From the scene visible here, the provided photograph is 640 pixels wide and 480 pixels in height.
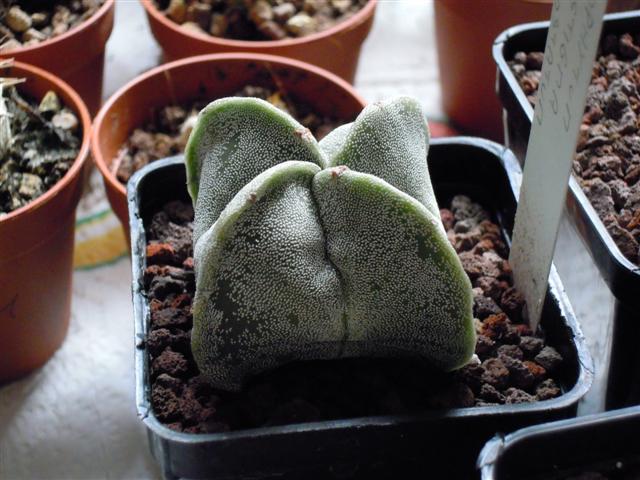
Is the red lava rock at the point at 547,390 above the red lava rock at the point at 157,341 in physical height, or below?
below

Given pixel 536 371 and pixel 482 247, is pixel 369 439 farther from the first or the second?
pixel 482 247

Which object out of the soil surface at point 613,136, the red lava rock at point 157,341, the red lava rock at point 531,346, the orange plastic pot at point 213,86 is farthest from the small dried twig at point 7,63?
the red lava rock at point 531,346

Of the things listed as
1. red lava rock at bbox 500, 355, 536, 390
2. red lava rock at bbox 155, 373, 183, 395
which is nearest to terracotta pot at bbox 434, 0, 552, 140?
red lava rock at bbox 500, 355, 536, 390

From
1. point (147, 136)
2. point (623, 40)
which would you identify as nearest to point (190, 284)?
point (147, 136)

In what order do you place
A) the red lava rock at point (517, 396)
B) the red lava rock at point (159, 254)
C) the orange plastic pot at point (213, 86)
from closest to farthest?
1. the red lava rock at point (517, 396)
2. the red lava rock at point (159, 254)
3. the orange plastic pot at point (213, 86)

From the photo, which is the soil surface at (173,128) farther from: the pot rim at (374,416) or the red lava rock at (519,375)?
the red lava rock at (519,375)

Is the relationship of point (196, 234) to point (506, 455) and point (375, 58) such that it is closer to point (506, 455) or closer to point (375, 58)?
point (506, 455)

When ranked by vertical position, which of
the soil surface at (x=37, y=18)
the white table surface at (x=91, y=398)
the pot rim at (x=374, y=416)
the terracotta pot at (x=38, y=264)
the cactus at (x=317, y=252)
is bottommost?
the white table surface at (x=91, y=398)

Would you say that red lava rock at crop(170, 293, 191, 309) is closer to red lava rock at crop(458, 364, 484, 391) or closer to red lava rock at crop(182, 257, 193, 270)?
red lava rock at crop(182, 257, 193, 270)

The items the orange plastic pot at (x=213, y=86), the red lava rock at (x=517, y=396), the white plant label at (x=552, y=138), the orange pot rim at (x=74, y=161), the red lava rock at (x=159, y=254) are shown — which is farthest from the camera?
the orange plastic pot at (x=213, y=86)
